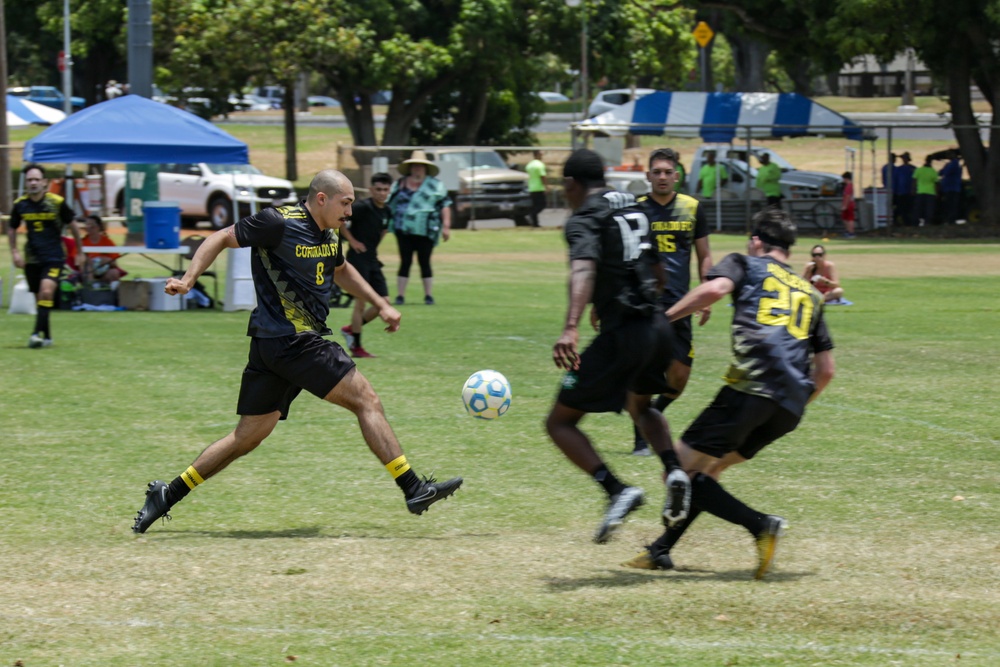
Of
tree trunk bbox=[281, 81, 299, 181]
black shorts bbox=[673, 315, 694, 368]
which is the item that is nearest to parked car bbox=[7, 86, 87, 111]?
tree trunk bbox=[281, 81, 299, 181]

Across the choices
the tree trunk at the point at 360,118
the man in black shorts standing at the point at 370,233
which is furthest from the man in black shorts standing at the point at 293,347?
the tree trunk at the point at 360,118

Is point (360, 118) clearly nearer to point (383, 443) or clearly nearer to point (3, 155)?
point (3, 155)

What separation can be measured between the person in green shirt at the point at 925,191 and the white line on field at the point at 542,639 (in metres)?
29.7

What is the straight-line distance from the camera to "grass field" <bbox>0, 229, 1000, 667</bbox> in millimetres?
5320

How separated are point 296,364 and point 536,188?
96.3 ft

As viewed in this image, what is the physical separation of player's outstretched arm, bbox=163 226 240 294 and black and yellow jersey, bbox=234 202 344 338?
2.1 inches

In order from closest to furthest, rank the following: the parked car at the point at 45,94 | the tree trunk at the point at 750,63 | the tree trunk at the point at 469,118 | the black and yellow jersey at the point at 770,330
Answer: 1. the black and yellow jersey at the point at 770,330
2. the tree trunk at the point at 469,118
3. the tree trunk at the point at 750,63
4. the parked car at the point at 45,94

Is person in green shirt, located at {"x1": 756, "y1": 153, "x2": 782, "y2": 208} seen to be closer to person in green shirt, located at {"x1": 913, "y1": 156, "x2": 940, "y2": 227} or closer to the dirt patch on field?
person in green shirt, located at {"x1": 913, "y1": 156, "x2": 940, "y2": 227}

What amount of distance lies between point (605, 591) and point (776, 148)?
49.5 m

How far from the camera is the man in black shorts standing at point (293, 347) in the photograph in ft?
22.8

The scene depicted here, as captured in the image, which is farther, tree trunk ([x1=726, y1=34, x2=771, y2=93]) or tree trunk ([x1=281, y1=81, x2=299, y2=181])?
tree trunk ([x1=726, y1=34, x2=771, y2=93])

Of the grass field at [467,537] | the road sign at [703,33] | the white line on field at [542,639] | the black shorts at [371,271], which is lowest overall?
the white line on field at [542,639]

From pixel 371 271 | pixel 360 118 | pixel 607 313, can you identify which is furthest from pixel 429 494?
pixel 360 118

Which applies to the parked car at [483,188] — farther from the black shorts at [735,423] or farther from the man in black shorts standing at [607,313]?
the black shorts at [735,423]
